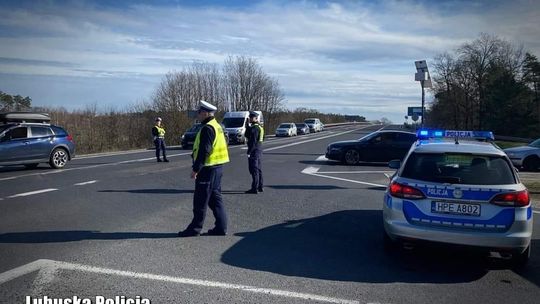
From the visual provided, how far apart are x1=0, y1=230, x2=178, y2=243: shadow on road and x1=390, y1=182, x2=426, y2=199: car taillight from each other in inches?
123

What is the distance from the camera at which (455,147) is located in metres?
5.89

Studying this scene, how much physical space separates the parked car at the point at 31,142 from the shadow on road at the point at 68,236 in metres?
9.29

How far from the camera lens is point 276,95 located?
210 feet

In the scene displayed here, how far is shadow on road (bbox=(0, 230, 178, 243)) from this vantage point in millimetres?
6279

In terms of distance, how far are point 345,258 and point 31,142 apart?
13.0 m

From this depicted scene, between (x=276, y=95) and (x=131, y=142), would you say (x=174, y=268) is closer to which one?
(x=131, y=142)

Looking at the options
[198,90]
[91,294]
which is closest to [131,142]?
[198,90]

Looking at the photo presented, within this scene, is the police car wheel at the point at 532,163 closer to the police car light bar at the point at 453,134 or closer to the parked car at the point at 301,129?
the police car light bar at the point at 453,134

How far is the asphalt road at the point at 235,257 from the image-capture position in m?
4.53

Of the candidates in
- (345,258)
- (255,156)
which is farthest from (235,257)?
(255,156)

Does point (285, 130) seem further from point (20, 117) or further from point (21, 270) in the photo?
point (21, 270)

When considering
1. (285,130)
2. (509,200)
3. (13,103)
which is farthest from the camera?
(285,130)

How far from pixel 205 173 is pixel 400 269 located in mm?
2936

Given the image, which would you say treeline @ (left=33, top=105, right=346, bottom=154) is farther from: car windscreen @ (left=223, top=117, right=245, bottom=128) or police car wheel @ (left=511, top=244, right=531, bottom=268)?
police car wheel @ (left=511, top=244, right=531, bottom=268)
